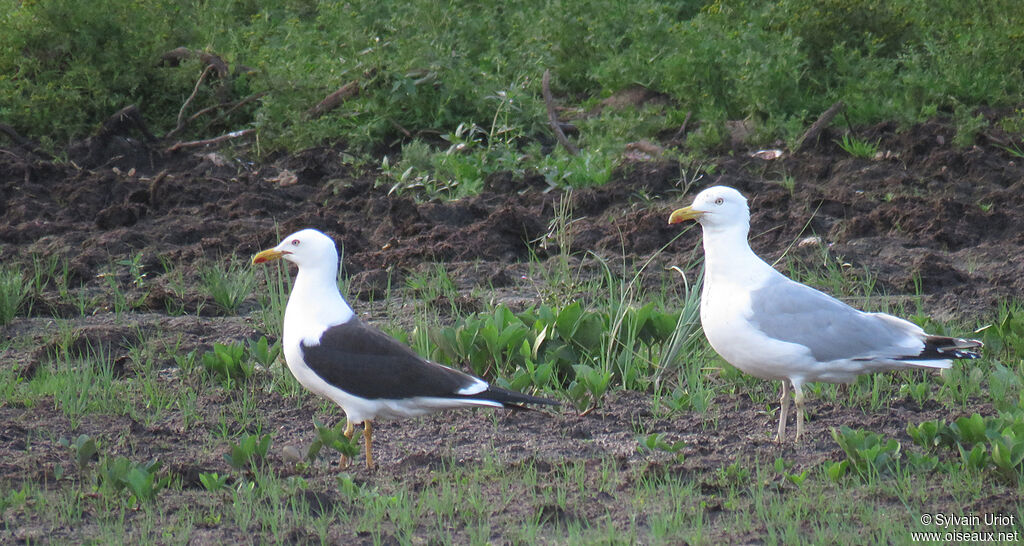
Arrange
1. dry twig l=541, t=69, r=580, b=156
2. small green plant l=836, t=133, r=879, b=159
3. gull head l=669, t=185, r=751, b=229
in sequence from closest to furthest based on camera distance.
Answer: gull head l=669, t=185, r=751, b=229 → small green plant l=836, t=133, r=879, b=159 → dry twig l=541, t=69, r=580, b=156

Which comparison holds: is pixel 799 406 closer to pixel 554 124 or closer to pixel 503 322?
pixel 503 322

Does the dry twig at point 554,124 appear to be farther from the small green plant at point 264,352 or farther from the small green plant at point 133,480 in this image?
the small green plant at point 133,480

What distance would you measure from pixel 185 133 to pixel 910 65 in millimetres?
6513

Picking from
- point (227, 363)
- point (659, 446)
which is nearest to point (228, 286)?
point (227, 363)

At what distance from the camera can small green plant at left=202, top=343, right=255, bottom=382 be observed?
599 centimetres

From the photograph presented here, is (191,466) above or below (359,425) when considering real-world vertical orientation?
above

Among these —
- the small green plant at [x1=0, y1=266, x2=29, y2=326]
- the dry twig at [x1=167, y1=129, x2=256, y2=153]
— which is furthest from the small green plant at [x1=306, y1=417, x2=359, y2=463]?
the dry twig at [x1=167, y1=129, x2=256, y2=153]

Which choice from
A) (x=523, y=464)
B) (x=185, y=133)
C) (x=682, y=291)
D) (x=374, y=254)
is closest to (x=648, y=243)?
(x=682, y=291)

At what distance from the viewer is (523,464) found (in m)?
4.81

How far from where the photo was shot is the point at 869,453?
451 cm

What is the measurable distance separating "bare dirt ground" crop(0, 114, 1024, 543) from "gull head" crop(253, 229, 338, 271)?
75 cm

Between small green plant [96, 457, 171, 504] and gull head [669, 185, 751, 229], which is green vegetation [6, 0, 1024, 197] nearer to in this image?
gull head [669, 185, 751, 229]

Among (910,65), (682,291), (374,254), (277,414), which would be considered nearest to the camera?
(277,414)

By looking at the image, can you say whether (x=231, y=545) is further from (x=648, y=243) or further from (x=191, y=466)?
(x=648, y=243)
